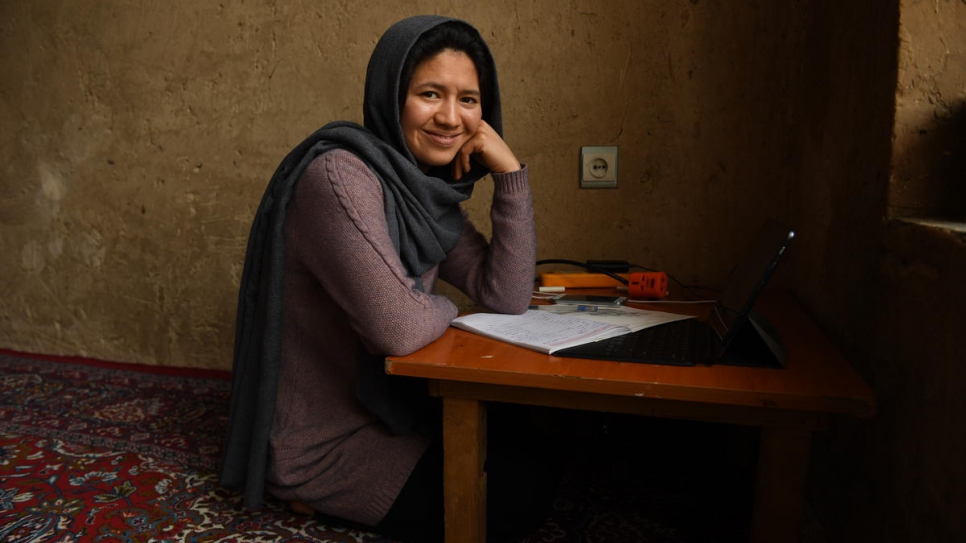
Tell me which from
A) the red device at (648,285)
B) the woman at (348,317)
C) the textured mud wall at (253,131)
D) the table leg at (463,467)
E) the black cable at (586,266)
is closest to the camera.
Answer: the table leg at (463,467)

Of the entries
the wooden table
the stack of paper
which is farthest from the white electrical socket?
the wooden table

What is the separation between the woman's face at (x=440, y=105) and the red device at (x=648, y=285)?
0.54 meters

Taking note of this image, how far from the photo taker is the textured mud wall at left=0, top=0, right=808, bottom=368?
1679 millimetres

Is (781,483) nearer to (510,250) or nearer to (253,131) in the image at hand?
(510,250)

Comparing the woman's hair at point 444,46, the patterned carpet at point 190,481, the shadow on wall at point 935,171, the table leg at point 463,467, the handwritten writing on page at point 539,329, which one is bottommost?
the patterned carpet at point 190,481

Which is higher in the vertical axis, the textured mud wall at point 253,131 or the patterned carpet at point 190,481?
the textured mud wall at point 253,131

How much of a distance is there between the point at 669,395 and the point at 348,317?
570mm

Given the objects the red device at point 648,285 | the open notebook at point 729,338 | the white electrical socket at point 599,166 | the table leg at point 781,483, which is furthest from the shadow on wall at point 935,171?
the white electrical socket at point 599,166

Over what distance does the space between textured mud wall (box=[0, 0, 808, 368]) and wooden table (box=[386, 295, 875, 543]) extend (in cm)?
80

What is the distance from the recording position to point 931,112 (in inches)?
36.1

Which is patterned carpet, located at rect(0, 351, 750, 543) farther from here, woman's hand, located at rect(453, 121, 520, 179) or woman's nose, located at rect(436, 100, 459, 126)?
woman's nose, located at rect(436, 100, 459, 126)

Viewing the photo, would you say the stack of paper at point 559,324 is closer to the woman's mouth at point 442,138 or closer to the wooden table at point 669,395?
the wooden table at point 669,395

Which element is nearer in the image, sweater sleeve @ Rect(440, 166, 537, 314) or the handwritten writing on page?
the handwritten writing on page

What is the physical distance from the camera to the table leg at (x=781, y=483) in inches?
32.8
